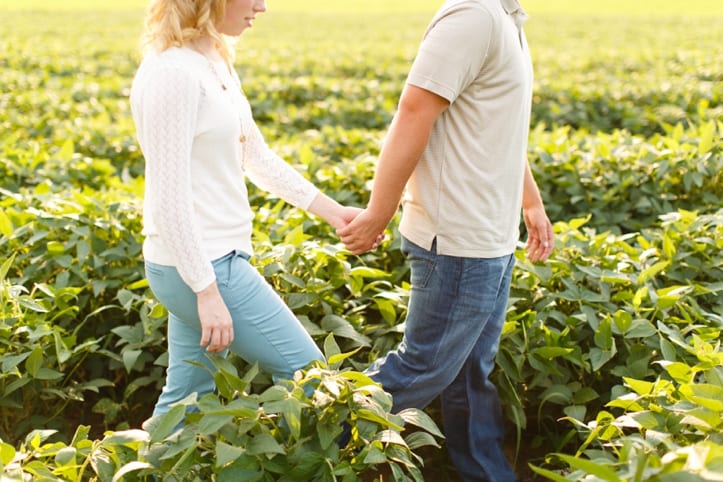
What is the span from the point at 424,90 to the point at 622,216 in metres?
2.52

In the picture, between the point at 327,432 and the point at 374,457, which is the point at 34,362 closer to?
the point at 327,432

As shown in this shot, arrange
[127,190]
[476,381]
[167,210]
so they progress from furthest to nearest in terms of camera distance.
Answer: [127,190]
[476,381]
[167,210]

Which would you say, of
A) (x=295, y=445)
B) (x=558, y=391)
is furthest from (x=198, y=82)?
(x=558, y=391)

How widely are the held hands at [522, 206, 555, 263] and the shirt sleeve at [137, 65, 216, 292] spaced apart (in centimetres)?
121

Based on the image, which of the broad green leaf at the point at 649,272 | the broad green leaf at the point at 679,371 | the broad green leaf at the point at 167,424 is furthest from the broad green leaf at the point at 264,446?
the broad green leaf at the point at 649,272

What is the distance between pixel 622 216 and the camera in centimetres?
418

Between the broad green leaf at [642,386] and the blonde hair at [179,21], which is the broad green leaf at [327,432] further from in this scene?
the blonde hair at [179,21]

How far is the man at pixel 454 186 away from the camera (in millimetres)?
1978

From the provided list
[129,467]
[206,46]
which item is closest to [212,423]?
[129,467]

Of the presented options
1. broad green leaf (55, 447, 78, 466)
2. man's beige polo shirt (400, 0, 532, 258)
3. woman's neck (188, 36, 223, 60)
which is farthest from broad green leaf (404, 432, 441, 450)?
woman's neck (188, 36, 223, 60)

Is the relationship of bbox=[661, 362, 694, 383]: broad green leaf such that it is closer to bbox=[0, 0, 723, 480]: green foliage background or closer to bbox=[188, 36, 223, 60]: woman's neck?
bbox=[0, 0, 723, 480]: green foliage background

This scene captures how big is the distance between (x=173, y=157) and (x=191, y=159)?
10 centimetres

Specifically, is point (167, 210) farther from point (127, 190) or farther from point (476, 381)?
point (127, 190)

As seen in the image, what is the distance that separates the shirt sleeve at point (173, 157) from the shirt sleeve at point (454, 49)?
1.84ft
